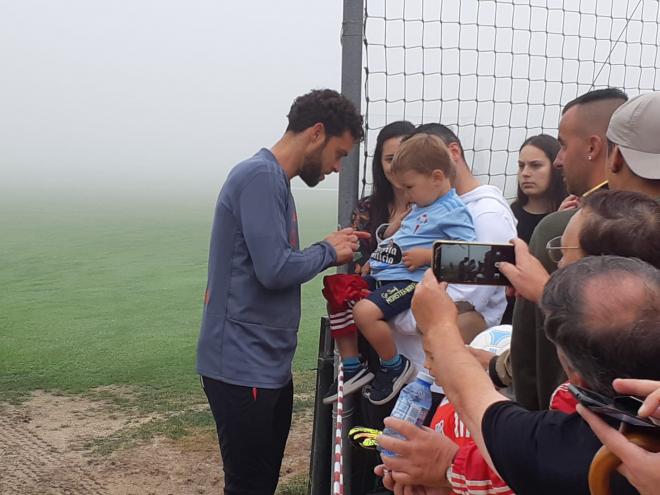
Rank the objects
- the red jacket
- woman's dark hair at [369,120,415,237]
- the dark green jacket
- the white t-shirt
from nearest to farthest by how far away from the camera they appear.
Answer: the red jacket, the dark green jacket, the white t-shirt, woman's dark hair at [369,120,415,237]

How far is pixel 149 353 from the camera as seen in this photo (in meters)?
6.59

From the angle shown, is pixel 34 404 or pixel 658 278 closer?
pixel 658 278

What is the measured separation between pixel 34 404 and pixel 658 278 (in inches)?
191

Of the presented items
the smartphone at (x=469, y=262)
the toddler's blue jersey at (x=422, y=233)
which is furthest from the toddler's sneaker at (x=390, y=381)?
the smartphone at (x=469, y=262)

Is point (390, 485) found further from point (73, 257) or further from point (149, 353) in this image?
point (73, 257)

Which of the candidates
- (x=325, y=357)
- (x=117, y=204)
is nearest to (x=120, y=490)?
(x=325, y=357)

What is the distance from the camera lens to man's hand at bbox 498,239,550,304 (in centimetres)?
146

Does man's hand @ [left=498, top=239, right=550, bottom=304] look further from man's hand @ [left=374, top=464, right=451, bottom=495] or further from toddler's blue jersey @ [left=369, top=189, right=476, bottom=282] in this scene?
toddler's blue jersey @ [left=369, top=189, right=476, bottom=282]

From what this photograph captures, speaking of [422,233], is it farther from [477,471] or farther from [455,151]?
[477,471]

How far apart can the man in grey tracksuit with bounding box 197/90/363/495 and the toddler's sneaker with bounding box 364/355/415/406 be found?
13.4 inches

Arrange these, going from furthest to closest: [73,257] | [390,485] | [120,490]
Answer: [73,257], [120,490], [390,485]

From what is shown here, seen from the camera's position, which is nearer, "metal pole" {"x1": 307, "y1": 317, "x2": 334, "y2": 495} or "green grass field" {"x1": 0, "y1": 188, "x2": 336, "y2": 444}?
"metal pole" {"x1": 307, "y1": 317, "x2": 334, "y2": 495}

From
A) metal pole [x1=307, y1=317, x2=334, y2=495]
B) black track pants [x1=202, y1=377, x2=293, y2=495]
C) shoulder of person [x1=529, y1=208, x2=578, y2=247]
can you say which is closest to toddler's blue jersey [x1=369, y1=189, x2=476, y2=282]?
metal pole [x1=307, y1=317, x2=334, y2=495]

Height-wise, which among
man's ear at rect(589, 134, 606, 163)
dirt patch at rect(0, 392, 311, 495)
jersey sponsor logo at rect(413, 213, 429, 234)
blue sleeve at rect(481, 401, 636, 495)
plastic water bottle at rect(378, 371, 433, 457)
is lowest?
dirt patch at rect(0, 392, 311, 495)
